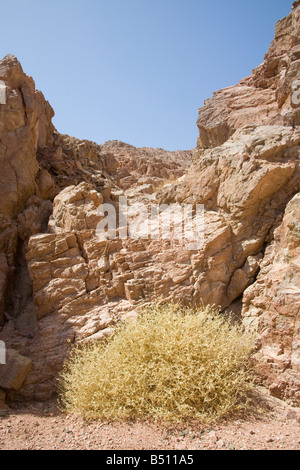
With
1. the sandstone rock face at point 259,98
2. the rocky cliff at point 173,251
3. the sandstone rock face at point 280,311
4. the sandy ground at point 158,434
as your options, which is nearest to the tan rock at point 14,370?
the rocky cliff at point 173,251

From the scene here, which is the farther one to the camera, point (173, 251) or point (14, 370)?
point (173, 251)

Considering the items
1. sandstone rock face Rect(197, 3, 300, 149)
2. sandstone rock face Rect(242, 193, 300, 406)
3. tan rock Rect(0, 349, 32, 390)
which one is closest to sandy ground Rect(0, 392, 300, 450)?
sandstone rock face Rect(242, 193, 300, 406)

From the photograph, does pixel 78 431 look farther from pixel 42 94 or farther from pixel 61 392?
pixel 42 94

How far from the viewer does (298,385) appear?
175 inches

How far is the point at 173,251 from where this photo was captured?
652 centimetres

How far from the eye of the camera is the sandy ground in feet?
11.9

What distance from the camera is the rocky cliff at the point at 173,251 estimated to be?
5.32m

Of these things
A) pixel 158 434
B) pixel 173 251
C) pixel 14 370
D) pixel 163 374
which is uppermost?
pixel 173 251

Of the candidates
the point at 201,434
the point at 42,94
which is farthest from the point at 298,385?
the point at 42,94

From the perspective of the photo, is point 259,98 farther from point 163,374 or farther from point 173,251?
point 163,374

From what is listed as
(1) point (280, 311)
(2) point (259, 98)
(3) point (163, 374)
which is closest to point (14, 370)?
(3) point (163, 374)

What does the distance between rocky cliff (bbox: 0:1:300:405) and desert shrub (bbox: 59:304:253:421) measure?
1.79 feet

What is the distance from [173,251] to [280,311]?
243 cm

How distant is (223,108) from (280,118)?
2.18 meters
